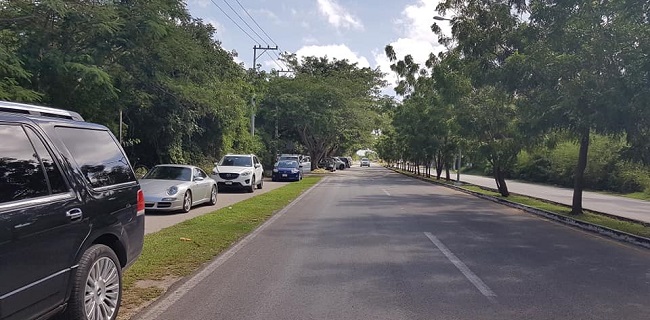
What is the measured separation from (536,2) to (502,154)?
9.02 m

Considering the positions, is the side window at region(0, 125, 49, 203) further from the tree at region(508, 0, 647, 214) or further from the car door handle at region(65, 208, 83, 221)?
the tree at region(508, 0, 647, 214)

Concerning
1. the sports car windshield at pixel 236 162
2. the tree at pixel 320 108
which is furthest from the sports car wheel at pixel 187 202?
the tree at pixel 320 108

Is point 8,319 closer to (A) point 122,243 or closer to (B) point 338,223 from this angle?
(A) point 122,243

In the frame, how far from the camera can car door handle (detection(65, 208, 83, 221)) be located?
14.2 feet

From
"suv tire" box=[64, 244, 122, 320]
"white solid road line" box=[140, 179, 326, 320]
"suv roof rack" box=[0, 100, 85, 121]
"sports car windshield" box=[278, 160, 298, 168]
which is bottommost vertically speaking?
"white solid road line" box=[140, 179, 326, 320]

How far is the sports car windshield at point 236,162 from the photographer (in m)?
24.5

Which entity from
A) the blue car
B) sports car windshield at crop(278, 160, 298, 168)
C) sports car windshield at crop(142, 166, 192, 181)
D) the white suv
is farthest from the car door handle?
sports car windshield at crop(278, 160, 298, 168)

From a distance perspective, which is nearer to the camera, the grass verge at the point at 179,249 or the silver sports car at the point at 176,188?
the grass verge at the point at 179,249

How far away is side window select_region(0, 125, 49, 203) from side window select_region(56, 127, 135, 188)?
0.59 meters

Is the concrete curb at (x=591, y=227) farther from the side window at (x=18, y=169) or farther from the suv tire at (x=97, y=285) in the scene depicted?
the side window at (x=18, y=169)

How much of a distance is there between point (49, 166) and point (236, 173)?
1908 centimetres

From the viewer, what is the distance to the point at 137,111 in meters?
24.1

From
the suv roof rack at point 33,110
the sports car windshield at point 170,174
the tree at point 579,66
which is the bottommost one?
the sports car windshield at point 170,174

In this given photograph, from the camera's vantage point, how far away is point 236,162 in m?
24.7
